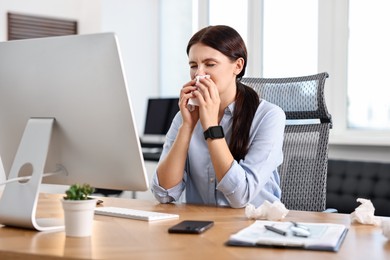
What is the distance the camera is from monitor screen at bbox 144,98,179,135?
5023 millimetres

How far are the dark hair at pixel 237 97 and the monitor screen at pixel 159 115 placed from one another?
291 centimetres

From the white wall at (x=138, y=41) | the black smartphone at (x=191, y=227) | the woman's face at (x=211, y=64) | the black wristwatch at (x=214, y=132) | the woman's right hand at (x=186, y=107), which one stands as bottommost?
the black smartphone at (x=191, y=227)

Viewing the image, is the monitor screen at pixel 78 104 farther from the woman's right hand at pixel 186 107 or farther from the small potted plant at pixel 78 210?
the woman's right hand at pixel 186 107

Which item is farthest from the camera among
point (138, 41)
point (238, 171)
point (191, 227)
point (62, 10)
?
point (138, 41)

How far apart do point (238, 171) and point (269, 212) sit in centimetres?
26

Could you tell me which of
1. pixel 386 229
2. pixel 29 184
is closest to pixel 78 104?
pixel 29 184

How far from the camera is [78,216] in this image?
1332 mm

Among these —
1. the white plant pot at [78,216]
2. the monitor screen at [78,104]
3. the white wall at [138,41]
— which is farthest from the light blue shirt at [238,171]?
the white wall at [138,41]

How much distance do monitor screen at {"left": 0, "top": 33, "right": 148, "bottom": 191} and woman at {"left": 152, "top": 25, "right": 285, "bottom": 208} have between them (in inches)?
18.6

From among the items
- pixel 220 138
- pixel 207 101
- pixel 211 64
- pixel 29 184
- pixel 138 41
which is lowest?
pixel 29 184

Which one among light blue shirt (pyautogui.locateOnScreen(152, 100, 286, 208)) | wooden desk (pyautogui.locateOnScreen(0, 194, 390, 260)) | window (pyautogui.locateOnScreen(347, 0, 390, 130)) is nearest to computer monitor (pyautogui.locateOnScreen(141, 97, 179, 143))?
window (pyautogui.locateOnScreen(347, 0, 390, 130))

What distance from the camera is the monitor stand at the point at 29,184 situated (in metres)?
1.44

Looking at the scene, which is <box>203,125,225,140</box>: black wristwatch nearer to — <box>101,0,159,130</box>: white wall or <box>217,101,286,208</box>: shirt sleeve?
<box>217,101,286,208</box>: shirt sleeve

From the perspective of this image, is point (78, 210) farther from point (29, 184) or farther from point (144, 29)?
point (144, 29)
